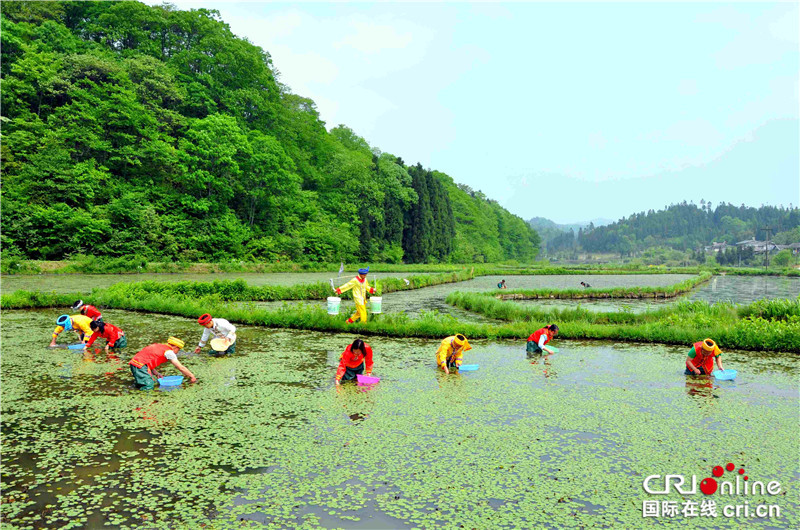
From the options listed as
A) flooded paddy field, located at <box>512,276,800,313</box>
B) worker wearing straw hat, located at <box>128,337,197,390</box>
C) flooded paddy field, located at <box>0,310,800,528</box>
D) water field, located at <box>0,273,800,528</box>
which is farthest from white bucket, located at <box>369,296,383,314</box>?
worker wearing straw hat, located at <box>128,337,197,390</box>

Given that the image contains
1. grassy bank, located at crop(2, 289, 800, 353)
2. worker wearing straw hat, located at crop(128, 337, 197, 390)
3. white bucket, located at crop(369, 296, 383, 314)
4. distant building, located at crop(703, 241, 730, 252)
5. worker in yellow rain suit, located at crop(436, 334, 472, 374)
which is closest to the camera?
worker wearing straw hat, located at crop(128, 337, 197, 390)

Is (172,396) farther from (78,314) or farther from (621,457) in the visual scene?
(621,457)

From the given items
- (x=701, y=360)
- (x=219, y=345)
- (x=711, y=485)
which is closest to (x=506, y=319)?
(x=701, y=360)

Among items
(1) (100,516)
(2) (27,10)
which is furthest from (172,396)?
(2) (27,10)

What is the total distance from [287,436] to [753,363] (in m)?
8.69

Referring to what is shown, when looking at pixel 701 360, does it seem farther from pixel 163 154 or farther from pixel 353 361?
pixel 163 154

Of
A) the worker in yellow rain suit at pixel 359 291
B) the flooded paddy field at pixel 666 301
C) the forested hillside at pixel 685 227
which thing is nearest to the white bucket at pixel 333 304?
the worker in yellow rain suit at pixel 359 291

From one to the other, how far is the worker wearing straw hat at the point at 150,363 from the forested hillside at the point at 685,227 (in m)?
141

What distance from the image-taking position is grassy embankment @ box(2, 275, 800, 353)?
11008 mm

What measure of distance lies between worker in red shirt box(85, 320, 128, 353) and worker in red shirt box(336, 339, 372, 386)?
16.1ft

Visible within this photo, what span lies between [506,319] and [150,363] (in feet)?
38.0

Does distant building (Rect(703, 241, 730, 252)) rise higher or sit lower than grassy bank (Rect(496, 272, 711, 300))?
higher

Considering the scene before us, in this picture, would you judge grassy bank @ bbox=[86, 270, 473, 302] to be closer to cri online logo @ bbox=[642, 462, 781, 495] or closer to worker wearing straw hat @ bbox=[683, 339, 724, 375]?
worker wearing straw hat @ bbox=[683, 339, 724, 375]

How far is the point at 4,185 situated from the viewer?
29.3 meters
